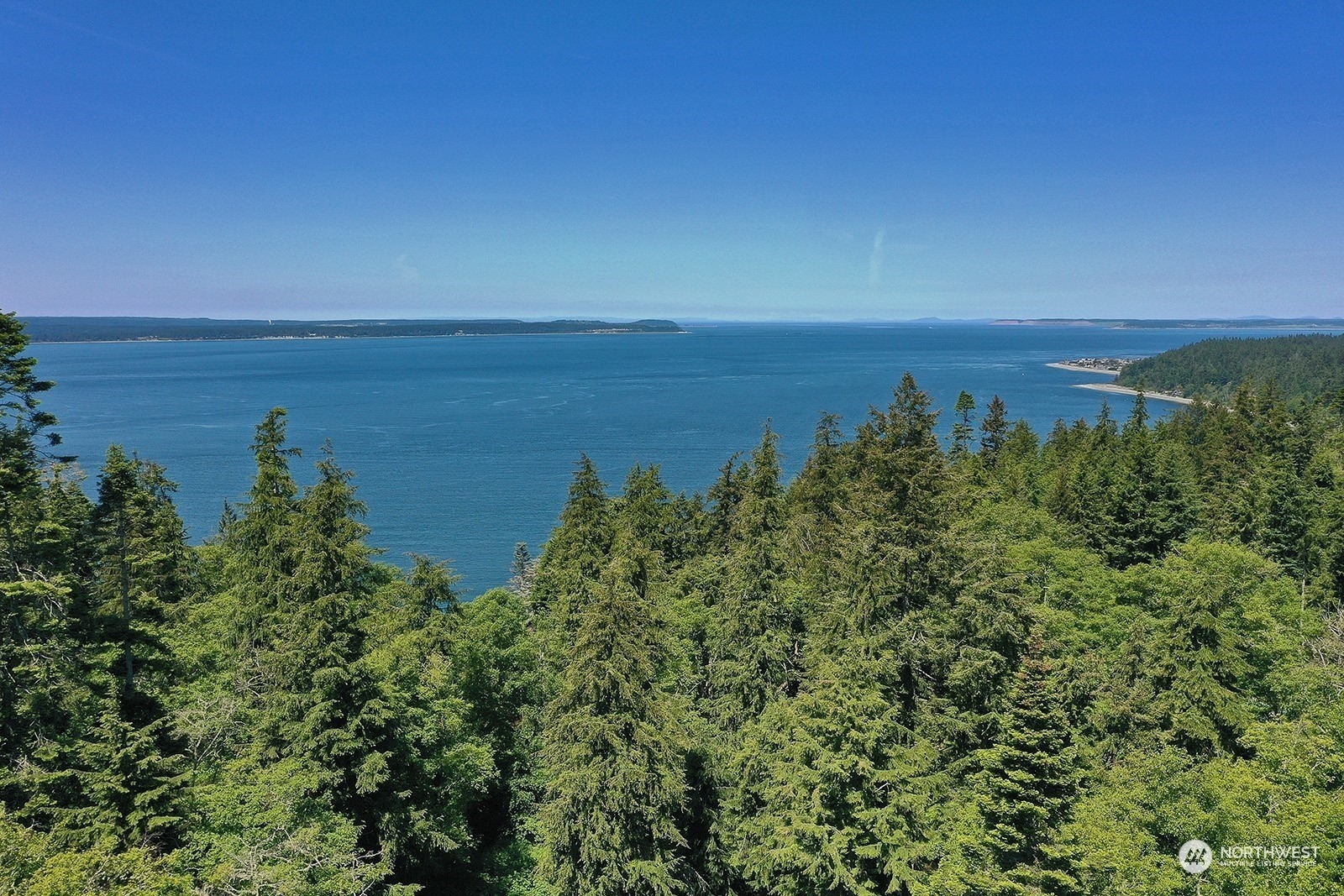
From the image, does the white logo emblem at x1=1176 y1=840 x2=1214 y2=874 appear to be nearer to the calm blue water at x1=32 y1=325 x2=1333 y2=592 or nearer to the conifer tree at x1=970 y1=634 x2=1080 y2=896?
the conifer tree at x1=970 y1=634 x2=1080 y2=896

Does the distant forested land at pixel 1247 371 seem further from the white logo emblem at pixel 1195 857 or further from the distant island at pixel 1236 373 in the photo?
the white logo emblem at pixel 1195 857

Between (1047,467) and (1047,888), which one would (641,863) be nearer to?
(1047,888)

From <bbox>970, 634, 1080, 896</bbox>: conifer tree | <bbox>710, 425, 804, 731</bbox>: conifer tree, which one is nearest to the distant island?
<bbox>710, 425, 804, 731</bbox>: conifer tree

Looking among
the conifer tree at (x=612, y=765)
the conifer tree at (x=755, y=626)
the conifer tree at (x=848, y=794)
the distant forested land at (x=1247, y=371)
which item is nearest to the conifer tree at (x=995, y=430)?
the conifer tree at (x=755, y=626)

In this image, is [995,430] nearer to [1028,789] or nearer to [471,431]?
[1028,789]

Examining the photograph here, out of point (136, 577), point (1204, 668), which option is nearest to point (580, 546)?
point (136, 577)
